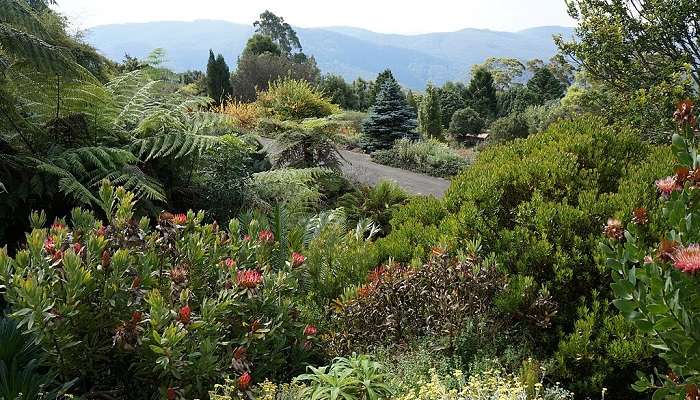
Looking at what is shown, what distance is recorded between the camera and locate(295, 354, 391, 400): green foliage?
220 centimetres

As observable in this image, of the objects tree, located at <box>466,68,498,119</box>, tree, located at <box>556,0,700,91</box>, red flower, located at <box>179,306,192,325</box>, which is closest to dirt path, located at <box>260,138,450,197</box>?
tree, located at <box>556,0,700,91</box>

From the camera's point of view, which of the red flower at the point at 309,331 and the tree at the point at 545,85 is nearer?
the red flower at the point at 309,331

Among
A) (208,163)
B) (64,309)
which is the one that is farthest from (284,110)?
(64,309)

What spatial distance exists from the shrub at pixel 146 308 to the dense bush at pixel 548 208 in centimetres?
121

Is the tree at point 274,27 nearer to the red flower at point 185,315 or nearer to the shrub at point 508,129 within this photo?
the shrub at point 508,129

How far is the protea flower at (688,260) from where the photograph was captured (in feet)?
4.22

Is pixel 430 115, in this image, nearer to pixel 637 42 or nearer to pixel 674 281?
pixel 637 42

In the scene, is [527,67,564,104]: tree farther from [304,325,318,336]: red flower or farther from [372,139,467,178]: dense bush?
[304,325,318,336]: red flower

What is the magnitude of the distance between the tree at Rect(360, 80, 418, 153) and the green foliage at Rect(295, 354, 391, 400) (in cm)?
1422

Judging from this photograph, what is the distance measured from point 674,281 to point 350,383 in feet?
4.10

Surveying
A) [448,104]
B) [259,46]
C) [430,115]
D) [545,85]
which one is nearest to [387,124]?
[430,115]

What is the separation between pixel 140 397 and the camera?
88.9 inches

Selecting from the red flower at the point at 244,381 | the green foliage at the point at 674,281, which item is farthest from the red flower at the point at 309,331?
the green foliage at the point at 674,281

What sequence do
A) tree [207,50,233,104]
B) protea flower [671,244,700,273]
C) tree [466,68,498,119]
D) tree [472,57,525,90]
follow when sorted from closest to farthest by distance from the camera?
protea flower [671,244,700,273] → tree [207,50,233,104] → tree [466,68,498,119] → tree [472,57,525,90]
